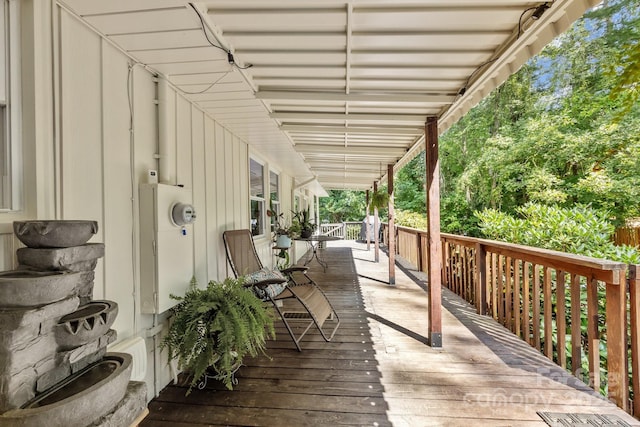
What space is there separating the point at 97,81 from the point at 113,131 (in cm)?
28

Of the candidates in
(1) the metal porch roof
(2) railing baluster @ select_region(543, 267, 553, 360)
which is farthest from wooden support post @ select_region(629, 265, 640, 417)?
(1) the metal porch roof

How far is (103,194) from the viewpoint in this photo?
1.60 m

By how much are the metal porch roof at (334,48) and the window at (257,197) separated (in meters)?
1.58

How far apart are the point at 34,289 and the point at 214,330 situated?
1056mm

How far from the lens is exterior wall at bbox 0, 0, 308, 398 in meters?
1.24

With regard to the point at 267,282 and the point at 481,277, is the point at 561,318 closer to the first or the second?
the point at 481,277

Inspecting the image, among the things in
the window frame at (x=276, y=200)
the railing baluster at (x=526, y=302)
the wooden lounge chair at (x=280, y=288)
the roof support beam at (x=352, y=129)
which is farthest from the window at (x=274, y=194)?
the railing baluster at (x=526, y=302)

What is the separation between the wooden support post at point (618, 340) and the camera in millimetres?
1722

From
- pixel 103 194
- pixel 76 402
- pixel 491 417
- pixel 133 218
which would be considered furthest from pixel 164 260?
pixel 491 417

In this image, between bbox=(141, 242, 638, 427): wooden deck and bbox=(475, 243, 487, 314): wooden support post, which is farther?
bbox=(475, 243, 487, 314): wooden support post

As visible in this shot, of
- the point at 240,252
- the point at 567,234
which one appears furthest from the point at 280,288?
the point at 567,234

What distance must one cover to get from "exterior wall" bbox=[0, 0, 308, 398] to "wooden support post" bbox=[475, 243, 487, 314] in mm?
3171

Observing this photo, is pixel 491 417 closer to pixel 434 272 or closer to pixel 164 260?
pixel 434 272

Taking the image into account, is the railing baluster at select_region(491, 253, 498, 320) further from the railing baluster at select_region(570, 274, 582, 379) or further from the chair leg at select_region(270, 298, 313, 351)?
the chair leg at select_region(270, 298, 313, 351)
